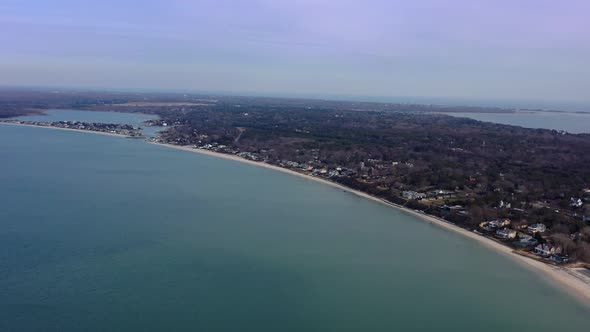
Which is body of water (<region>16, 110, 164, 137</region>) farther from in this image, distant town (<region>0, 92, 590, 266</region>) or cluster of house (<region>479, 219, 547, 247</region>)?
cluster of house (<region>479, 219, 547, 247</region>)

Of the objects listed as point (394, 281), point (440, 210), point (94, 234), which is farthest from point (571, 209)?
point (94, 234)

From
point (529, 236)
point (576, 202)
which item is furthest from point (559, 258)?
point (576, 202)

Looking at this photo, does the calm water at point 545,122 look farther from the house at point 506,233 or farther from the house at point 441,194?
the house at point 506,233

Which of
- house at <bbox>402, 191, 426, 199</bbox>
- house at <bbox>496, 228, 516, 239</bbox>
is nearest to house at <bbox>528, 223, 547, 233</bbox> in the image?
house at <bbox>496, 228, 516, 239</bbox>

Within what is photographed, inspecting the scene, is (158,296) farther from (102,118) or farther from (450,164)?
(102,118)

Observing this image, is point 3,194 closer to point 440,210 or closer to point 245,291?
point 245,291

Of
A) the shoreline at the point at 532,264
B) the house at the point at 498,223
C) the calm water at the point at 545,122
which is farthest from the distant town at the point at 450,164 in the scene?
the calm water at the point at 545,122
